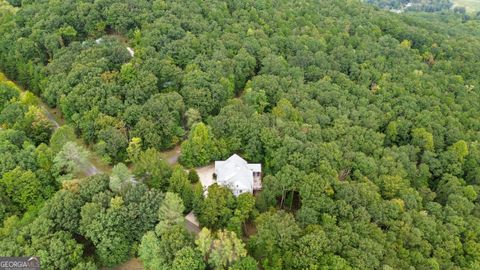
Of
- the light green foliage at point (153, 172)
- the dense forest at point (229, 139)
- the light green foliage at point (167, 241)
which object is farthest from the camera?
the light green foliage at point (153, 172)

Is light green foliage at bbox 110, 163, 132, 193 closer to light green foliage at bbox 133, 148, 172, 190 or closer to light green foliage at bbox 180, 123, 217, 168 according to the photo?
light green foliage at bbox 133, 148, 172, 190

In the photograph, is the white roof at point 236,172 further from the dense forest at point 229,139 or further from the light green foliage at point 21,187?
the light green foliage at point 21,187

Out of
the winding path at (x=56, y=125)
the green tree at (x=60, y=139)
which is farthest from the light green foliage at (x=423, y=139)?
the green tree at (x=60, y=139)

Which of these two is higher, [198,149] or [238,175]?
[198,149]

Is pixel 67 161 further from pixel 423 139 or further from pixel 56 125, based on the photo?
pixel 423 139

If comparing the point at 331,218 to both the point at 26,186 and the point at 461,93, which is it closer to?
the point at 26,186

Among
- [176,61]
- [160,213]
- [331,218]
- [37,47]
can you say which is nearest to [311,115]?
[331,218]

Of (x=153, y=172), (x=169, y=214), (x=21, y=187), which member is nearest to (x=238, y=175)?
(x=153, y=172)
